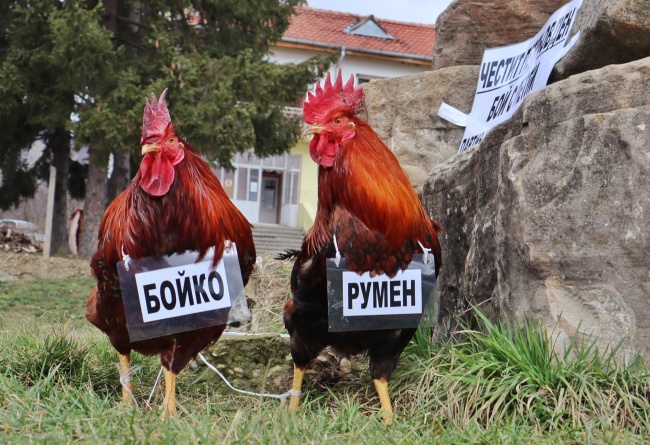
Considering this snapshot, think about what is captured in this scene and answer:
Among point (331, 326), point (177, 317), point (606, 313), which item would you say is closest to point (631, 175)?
point (606, 313)

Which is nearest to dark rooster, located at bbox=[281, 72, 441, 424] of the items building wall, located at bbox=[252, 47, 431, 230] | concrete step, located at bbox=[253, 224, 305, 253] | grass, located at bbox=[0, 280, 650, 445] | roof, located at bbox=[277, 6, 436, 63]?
grass, located at bbox=[0, 280, 650, 445]

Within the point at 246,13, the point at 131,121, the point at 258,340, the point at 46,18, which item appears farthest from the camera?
the point at 246,13

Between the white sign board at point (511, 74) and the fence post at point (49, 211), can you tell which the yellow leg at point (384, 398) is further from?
the fence post at point (49, 211)

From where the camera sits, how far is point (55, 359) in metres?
4.18

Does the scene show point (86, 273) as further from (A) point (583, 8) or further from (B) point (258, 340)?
(A) point (583, 8)

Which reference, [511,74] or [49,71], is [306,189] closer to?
[49,71]

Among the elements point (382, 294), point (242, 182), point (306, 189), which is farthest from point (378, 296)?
point (242, 182)

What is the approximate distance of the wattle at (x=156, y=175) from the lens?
3480 millimetres

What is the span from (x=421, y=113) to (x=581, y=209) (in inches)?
115

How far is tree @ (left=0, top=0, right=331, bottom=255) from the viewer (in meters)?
12.5

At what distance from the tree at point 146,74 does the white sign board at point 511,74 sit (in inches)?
277

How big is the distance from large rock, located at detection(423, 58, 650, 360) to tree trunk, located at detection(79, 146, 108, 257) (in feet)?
39.2

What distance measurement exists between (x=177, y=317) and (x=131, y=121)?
9512mm

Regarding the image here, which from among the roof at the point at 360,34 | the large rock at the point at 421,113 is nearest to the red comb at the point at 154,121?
the large rock at the point at 421,113
